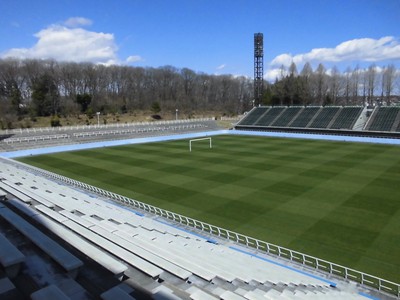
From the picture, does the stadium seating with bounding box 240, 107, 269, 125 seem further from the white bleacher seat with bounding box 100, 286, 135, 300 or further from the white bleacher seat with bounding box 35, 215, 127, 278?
the white bleacher seat with bounding box 100, 286, 135, 300

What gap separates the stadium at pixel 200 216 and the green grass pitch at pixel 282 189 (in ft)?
0.33

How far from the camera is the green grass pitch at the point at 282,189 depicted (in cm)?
1363

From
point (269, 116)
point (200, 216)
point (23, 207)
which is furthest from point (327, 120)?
point (23, 207)

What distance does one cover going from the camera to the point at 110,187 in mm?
22359

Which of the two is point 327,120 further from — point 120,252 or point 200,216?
point 120,252

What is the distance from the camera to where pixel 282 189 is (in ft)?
68.8

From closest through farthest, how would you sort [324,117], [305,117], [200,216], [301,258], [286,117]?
[301,258]
[200,216]
[324,117]
[305,117]
[286,117]

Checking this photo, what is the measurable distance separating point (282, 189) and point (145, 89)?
87.3m

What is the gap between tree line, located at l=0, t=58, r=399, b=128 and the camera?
71000 mm

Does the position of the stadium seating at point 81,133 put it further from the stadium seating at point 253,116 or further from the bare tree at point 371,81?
the bare tree at point 371,81

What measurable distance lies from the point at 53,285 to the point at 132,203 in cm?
1456

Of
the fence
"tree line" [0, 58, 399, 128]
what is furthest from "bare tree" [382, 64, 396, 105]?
the fence

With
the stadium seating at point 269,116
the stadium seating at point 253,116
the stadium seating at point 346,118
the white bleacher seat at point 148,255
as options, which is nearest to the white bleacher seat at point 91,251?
the white bleacher seat at point 148,255

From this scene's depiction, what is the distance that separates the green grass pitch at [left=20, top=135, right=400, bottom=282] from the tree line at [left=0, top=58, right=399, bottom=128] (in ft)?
129
